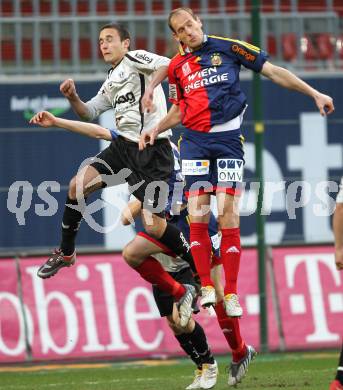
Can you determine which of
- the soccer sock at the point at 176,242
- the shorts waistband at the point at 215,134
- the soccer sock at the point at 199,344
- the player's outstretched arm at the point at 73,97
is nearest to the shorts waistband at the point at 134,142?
the player's outstretched arm at the point at 73,97

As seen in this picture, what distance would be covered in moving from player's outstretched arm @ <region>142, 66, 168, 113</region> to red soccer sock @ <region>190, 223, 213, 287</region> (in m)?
1.02

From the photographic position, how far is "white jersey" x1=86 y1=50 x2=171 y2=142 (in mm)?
10320

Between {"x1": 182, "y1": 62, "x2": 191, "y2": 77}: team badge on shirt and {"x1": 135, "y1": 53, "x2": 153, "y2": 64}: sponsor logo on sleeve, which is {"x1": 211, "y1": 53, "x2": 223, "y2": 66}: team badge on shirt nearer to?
{"x1": 182, "y1": 62, "x2": 191, "y2": 77}: team badge on shirt

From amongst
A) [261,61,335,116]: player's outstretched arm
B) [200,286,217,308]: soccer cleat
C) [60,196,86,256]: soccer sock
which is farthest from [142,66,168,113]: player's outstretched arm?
[200,286,217,308]: soccer cleat

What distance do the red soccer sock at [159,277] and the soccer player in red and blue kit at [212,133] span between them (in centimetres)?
68

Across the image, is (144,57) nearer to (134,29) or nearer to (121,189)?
(121,189)

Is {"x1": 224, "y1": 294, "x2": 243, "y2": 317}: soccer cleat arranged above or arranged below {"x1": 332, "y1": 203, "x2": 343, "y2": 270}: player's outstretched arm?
below

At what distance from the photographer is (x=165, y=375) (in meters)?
11.4

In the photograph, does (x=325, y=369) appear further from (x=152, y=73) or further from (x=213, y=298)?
(x=152, y=73)

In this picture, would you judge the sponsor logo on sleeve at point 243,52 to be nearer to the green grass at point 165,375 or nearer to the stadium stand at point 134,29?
the green grass at point 165,375

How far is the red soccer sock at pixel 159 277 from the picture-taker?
1023cm

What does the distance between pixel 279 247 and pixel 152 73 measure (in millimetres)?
4161

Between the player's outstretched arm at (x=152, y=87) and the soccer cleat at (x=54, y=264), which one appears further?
the soccer cleat at (x=54, y=264)

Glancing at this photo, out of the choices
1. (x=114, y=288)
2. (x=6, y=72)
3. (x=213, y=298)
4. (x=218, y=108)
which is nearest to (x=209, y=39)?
(x=218, y=108)
